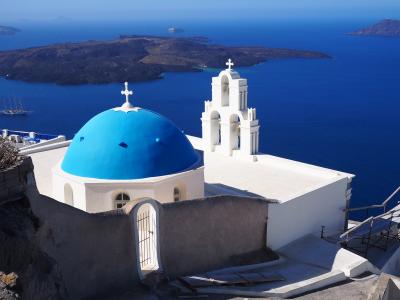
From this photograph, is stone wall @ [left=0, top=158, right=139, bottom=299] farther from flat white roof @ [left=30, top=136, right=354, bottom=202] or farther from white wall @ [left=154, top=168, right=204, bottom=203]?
flat white roof @ [left=30, top=136, right=354, bottom=202]

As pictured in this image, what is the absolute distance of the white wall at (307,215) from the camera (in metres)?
11.8

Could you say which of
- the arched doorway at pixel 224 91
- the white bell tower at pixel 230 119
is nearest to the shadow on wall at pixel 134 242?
the white bell tower at pixel 230 119

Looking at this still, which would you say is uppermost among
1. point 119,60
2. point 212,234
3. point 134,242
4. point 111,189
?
point 111,189

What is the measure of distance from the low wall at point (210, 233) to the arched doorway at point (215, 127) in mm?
5029

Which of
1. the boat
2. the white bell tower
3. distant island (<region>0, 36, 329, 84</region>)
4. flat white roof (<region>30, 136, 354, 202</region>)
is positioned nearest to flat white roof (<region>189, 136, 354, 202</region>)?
flat white roof (<region>30, 136, 354, 202</region>)

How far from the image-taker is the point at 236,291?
9578mm

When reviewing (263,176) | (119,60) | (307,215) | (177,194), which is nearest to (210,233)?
(177,194)

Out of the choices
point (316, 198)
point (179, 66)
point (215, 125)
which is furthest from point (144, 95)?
point (316, 198)

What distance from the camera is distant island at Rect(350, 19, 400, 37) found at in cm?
18225

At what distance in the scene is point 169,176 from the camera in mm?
10930

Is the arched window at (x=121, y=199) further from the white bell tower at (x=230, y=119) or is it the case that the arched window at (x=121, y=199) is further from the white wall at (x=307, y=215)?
the white bell tower at (x=230, y=119)

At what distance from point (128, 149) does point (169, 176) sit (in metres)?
0.99

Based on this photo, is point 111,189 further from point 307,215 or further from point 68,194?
point 307,215

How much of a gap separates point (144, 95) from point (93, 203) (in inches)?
2042
